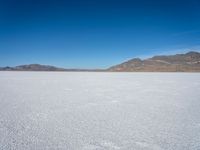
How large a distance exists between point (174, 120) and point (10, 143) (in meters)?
2.99

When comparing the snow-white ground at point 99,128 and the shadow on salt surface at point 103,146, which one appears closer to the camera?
the shadow on salt surface at point 103,146

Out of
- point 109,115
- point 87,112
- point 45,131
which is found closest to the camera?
point 45,131

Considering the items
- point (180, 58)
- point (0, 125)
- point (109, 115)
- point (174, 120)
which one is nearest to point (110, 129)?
point (109, 115)

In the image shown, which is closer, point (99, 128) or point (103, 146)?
point (103, 146)

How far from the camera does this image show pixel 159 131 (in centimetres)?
312

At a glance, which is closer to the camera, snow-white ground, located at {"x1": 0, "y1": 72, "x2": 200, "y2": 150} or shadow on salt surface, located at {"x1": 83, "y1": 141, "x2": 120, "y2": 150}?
shadow on salt surface, located at {"x1": 83, "y1": 141, "x2": 120, "y2": 150}

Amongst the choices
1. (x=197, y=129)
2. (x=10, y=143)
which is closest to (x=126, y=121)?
(x=197, y=129)

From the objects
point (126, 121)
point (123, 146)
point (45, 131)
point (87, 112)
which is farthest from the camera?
point (87, 112)

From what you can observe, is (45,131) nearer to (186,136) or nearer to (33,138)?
(33,138)

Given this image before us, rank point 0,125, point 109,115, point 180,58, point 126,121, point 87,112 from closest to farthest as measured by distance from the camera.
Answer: point 0,125 < point 126,121 < point 109,115 < point 87,112 < point 180,58

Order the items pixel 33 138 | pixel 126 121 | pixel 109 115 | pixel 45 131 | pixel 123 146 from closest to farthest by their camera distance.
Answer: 1. pixel 123 146
2. pixel 33 138
3. pixel 45 131
4. pixel 126 121
5. pixel 109 115

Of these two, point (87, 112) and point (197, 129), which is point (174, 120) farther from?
point (87, 112)

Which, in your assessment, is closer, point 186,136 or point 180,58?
point 186,136

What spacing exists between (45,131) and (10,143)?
2.03 feet
